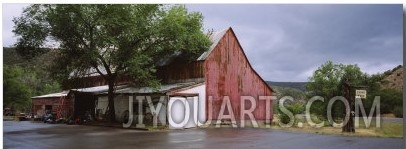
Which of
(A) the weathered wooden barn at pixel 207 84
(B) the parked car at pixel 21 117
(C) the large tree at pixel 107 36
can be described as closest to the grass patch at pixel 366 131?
(A) the weathered wooden barn at pixel 207 84

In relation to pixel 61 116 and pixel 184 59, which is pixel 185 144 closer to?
pixel 184 59

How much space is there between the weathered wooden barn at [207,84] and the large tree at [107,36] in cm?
113

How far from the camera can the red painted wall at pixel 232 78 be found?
24.4 meters

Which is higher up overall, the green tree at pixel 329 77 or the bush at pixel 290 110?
the green tree at pixel 329 77

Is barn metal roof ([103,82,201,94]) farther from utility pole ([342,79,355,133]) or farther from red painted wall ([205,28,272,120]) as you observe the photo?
utility pole ([342,79,355,133])

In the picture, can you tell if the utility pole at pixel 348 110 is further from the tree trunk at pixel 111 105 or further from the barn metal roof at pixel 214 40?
the tree trunk at pixel 111 105

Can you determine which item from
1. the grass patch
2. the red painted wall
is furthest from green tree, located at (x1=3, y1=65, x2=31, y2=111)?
the grass patch

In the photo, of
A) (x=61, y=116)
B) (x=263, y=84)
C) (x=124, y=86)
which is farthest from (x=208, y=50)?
(x=61, y=116)

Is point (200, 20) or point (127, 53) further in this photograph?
point (200, 20)

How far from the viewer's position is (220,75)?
978 inches

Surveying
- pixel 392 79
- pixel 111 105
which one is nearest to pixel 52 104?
pixel 111 105

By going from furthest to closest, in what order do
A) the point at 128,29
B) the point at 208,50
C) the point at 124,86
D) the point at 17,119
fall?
1. the point at 17,119
2. the point at 124,86
3. the point at 208,50
4. the point at 128,29

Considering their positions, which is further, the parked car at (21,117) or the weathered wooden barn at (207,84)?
the parked car at (21,117)

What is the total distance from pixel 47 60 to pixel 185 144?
13.6 metres
